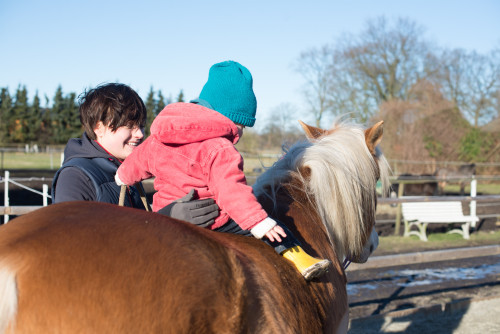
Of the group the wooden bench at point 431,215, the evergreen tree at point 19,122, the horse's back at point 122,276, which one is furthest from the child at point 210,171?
the evergreen tree at point 19,122

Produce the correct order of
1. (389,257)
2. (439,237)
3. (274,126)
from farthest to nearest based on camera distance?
(274,126) → (439,237) → (389,257)

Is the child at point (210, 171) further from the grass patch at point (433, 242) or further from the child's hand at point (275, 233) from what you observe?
the grass patch at point (433, 242)

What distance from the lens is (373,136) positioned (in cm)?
239

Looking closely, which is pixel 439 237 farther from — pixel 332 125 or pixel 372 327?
pixel 332 125

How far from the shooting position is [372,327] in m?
4.51

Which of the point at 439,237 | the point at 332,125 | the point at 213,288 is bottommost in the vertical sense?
the point at 439,237

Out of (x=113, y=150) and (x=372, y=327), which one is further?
(x=372, y=327)

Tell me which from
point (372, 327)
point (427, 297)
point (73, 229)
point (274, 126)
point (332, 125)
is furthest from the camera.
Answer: point (274, 126)

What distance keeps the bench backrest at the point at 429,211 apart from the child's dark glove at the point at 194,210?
31.1ft

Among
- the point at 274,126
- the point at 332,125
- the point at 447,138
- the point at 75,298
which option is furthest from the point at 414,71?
the point at 75,298

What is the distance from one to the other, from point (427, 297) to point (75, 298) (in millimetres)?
5805

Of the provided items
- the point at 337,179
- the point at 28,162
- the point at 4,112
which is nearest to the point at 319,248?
the point at 337,179

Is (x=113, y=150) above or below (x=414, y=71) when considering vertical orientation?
below

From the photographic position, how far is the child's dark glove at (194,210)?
153 centimetres
